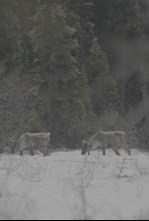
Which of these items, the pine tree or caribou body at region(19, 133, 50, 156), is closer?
caribou body at region(19, 133, 50, 156)

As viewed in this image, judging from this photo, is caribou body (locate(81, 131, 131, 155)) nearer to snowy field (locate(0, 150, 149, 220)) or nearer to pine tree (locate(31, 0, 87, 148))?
pine tree (locate(31, 0, 87, 148))

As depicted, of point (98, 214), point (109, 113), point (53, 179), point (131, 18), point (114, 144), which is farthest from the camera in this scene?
point (131, 18)

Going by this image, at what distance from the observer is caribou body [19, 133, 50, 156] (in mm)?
16453

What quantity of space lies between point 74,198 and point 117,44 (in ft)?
86.9

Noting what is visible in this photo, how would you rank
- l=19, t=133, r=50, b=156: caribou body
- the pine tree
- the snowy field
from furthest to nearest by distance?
the pine tree < l=19, t=133, r=50, b=156: caribou body < the snowy field

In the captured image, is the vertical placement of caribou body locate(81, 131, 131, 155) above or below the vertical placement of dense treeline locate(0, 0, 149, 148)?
below

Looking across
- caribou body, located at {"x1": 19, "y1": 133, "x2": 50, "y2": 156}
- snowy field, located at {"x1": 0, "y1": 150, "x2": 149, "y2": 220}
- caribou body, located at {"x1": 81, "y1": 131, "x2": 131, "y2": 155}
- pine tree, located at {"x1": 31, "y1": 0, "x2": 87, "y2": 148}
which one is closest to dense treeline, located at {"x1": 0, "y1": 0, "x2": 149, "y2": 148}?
pine tree, located at {"x1": 31, "y1": 0, "x2": 87, "y2": 148}

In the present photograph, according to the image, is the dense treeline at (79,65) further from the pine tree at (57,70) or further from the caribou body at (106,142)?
the caribou body at (106,142)

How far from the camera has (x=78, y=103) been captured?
25516mm

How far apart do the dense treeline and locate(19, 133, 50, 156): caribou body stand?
533 centimetres

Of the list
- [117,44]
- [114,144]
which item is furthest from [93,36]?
[114,144]

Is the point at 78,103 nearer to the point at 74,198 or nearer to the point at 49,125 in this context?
the point at 49,125

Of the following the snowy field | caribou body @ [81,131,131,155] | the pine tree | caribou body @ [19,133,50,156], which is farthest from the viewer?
the pine tree

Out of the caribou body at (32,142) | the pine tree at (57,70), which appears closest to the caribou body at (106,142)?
the caribou body at (32,142)
